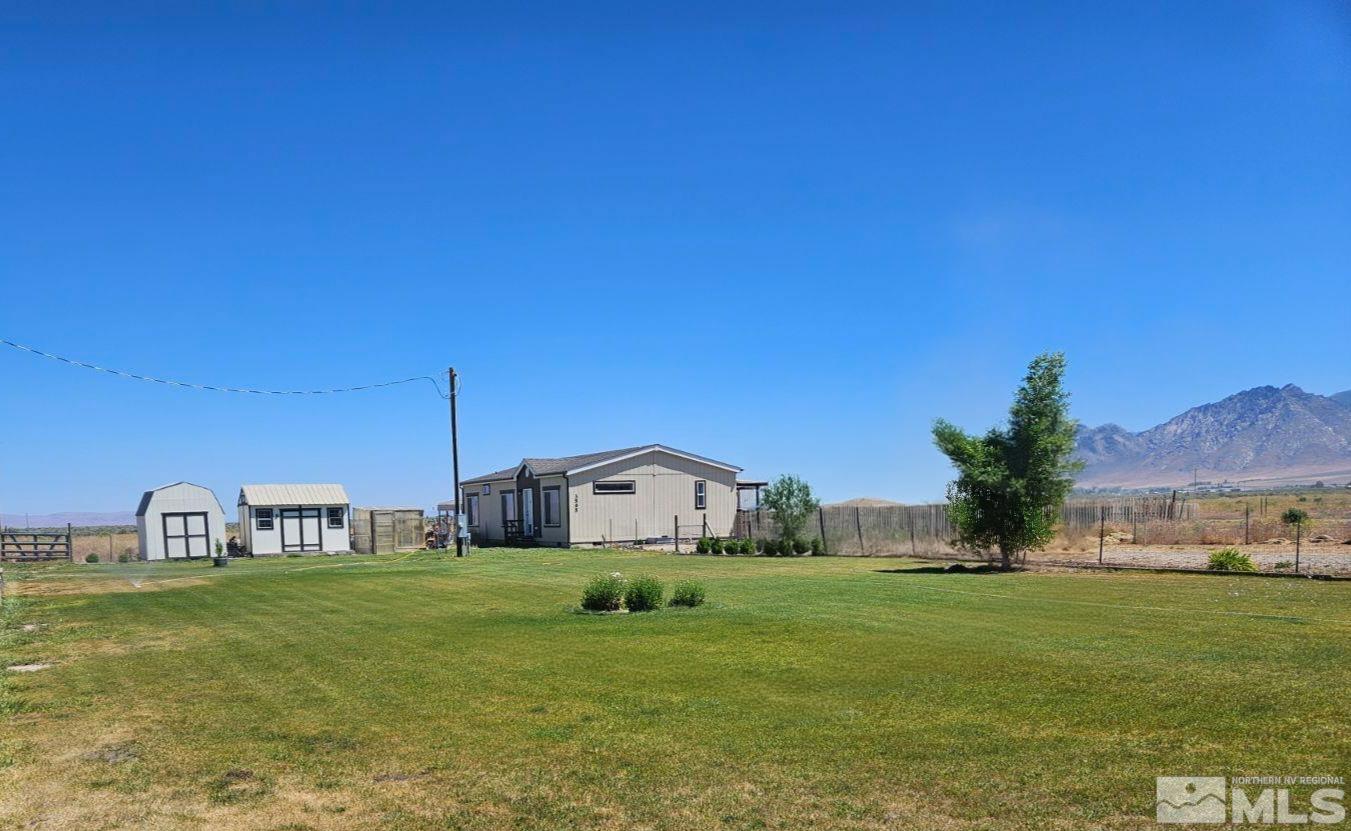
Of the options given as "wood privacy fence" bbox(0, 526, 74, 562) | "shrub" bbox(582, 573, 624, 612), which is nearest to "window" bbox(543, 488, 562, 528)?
"wood privacy fence" bbox(0, 526, 74, 562)

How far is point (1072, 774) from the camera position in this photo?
5.89 meters

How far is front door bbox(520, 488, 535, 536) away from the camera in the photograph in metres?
42.0

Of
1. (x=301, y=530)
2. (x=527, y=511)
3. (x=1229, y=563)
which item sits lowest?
(x=301, y=530)

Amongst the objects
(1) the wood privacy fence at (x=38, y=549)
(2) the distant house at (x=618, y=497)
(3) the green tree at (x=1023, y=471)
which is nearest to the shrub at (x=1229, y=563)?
(3) the green tree at (x=1023, y=471)

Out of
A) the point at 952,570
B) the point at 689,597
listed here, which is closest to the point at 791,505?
the point at 952,570

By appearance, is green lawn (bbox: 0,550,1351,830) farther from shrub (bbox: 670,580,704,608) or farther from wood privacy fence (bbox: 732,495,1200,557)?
wood privacy fence (bbox: 732,495,1200,557)

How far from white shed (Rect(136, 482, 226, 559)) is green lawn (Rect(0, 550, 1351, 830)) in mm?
26182

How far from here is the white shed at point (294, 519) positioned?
133ft

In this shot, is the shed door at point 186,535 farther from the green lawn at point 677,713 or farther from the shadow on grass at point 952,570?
the shadow on grass at point 952,570

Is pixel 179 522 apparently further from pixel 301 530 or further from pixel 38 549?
pixel 38 549

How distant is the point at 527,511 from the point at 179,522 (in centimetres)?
1403

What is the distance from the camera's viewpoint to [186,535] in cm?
3975

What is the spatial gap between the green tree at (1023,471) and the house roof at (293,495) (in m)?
28.6

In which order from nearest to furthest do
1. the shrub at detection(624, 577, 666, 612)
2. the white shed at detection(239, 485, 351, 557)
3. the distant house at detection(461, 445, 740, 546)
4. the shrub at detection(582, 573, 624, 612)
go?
the shrub at detection(624, 577, 666, 612), the shrub at detection(582, 573, 624, 612), the distant house at detection(461, 445, 740, 546), the white shed at detection(239, 485, 351, 557)
